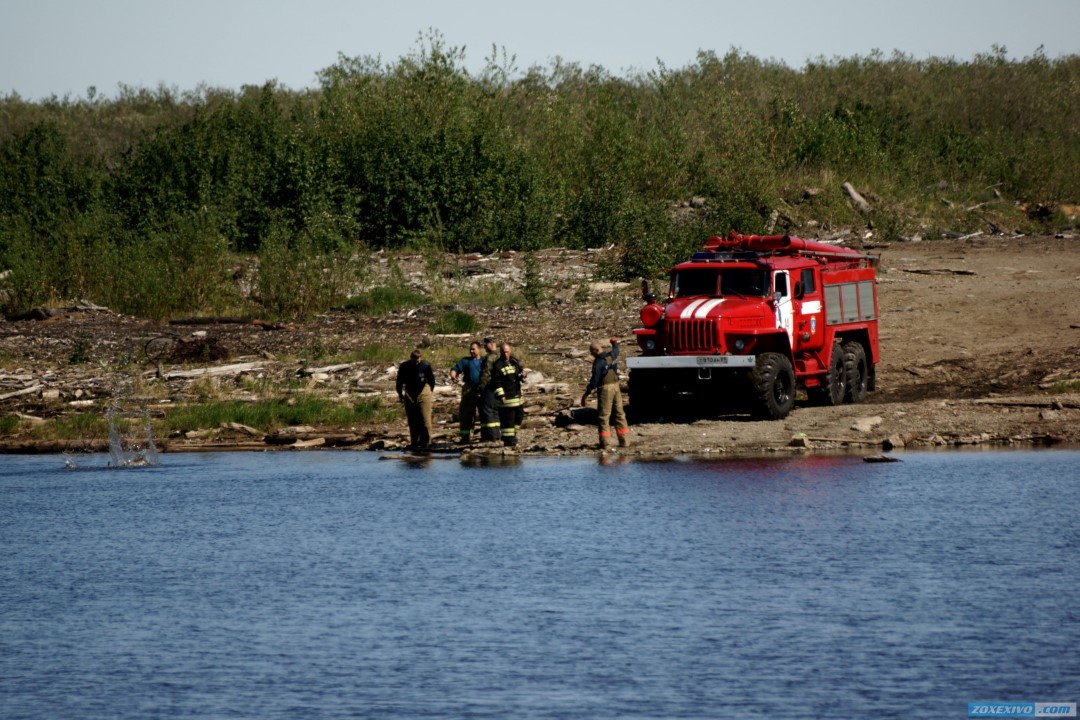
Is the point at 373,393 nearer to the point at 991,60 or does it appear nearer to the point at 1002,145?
the point at 1002,145

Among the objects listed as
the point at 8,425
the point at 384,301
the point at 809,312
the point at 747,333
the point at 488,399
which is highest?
the point at 384,301

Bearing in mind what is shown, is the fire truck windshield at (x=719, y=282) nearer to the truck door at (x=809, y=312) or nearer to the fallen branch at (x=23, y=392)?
the truck door at (x=809, y=312)

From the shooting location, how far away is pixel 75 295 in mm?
42594

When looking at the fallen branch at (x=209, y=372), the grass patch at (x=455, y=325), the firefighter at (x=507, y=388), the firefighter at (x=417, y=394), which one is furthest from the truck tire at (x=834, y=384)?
the fallen branch at (x=209, y=372)

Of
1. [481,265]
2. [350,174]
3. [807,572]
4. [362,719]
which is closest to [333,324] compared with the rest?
[481,265]

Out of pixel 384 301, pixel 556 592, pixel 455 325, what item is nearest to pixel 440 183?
pixel 384 301

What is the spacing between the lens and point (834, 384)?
1071 inches

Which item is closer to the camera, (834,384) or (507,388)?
(507,388)

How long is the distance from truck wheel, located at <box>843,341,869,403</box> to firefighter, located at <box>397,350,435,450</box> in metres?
7.80

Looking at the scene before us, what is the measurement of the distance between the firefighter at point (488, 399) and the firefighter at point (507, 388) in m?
0.09

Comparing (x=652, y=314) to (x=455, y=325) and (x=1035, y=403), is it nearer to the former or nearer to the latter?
(x=1035, y=403)

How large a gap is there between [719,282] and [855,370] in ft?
12.3

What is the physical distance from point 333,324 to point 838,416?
658 inches

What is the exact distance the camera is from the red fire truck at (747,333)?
24.7 meters
